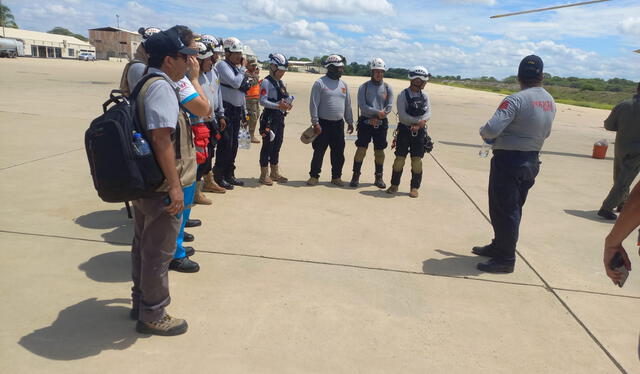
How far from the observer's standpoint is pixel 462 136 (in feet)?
46.8

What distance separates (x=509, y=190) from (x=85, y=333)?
3706mm

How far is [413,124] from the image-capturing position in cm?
677

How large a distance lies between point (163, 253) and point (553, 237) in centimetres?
472

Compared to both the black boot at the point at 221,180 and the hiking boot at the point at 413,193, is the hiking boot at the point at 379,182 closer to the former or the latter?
the hiking boot at the point at 413,193

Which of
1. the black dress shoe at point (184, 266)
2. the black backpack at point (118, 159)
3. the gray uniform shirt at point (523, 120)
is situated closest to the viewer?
the black backpack at point (118, 159)

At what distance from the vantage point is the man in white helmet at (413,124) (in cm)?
667

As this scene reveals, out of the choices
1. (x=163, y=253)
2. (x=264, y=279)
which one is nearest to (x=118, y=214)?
(x=264, y=279)

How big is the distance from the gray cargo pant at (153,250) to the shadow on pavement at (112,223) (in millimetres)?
1721

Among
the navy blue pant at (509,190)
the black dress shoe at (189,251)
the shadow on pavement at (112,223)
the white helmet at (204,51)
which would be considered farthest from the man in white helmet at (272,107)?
the navy blue pant at (509,190)

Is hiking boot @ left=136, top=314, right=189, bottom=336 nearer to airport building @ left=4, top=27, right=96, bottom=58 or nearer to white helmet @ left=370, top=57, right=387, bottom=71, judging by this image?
white helmet @ left=370, top=57, right=387, bottom=71

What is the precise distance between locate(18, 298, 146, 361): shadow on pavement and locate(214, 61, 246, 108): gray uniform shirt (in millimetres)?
3945

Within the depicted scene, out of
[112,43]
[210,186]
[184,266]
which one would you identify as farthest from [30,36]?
[184,266]

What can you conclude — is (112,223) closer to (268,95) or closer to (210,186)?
(210,186)

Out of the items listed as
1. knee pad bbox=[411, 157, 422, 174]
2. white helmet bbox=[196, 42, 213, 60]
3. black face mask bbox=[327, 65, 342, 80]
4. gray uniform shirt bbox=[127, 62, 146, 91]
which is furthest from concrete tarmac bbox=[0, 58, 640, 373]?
white helmet bbox=[196, 42, 213, 60]
